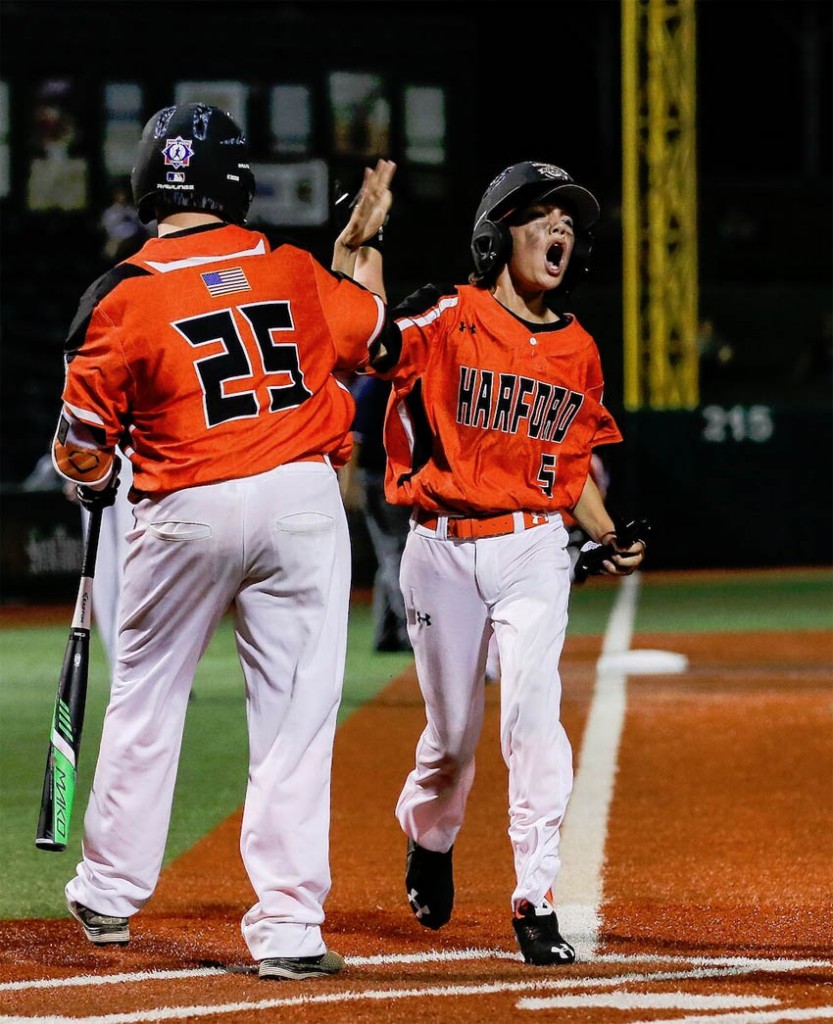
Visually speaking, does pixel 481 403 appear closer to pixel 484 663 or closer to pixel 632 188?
pixel 484 663

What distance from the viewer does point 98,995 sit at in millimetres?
4098

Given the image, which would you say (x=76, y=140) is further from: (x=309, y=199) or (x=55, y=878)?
(x=55, y=878)

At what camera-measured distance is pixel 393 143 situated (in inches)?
1292

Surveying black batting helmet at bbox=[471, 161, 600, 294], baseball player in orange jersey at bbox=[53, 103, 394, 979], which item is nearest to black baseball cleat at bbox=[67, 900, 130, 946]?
baseball player in orange jersey at bbox=[53, 103, 394, 979]

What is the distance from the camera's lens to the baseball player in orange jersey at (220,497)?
4.30 m

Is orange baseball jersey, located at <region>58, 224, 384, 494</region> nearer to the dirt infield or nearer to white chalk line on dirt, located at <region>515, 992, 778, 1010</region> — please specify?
the dirt infield

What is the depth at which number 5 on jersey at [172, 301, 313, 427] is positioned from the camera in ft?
14.1

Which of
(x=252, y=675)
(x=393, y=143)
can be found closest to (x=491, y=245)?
(x=252, y=675)

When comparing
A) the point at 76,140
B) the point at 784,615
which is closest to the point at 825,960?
the point at 784,615

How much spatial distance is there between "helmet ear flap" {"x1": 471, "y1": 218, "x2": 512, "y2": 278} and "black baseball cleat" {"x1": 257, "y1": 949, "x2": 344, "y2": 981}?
6.32ft

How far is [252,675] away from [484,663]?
2.60ft

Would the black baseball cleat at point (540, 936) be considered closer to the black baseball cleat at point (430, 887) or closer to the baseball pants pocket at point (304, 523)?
the black baseball cleat at point (430, 887)

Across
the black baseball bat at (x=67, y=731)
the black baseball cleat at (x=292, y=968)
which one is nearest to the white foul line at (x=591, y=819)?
the black baseball cleat at (x=292, y=968)

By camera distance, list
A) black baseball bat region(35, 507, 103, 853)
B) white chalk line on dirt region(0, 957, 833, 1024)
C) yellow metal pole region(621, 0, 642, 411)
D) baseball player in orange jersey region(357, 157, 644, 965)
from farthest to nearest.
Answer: yellow metal pole region(621, 0, 642, 411), baseball player in orange jersey region(357, 157, 644, 965), black baseball bat region(35, 507, 103, 853), white chalk line on dirt region(0, 957, 833, 1024)
